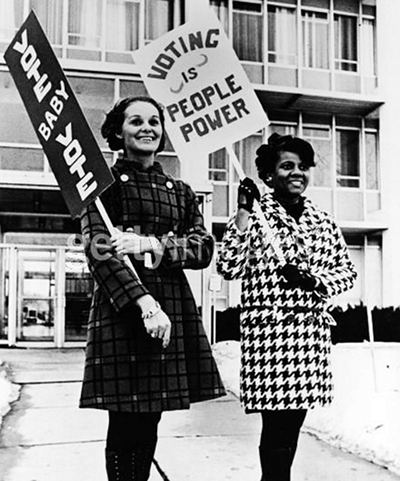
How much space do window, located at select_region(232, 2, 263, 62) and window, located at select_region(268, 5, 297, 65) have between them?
275 mm

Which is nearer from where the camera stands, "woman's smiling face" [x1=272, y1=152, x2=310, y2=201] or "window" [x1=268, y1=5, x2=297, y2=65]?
"woman's smiling face" [x1=272, y1=152, x2=310, y2=201]

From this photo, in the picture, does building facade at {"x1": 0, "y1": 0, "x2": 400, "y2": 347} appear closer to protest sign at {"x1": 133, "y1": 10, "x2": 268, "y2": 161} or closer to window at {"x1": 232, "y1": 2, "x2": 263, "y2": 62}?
window at {"x1": 232, "y1": 2, "x2": 263, "y2": 62}

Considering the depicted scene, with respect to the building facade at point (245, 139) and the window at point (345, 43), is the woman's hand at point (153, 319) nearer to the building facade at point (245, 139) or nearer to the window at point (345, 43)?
the building facade at point (245, 139)

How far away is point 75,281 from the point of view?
48.6ft

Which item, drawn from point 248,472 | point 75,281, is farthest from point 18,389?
point 75,281

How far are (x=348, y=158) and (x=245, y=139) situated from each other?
2768mm

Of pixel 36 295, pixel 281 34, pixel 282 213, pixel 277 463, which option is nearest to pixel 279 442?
pixel 277 463

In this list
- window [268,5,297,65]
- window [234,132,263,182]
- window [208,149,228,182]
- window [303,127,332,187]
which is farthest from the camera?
window [303,127,332,187]

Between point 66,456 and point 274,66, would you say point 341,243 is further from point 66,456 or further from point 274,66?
point 274,66

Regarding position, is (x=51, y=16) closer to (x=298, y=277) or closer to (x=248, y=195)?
(x=248, y=195)

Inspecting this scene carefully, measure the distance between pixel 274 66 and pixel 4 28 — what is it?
245 inches

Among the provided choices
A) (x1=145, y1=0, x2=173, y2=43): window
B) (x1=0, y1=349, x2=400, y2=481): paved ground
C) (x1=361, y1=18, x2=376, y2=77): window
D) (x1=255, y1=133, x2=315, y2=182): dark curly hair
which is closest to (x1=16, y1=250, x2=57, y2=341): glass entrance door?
(x1=145, y1=0, x2=173, y2=43): window

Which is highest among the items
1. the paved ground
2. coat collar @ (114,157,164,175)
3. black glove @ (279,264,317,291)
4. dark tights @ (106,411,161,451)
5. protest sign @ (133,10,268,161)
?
protest sign @ (133,10,268,161)

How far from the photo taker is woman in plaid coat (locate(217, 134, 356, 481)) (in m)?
2.78
